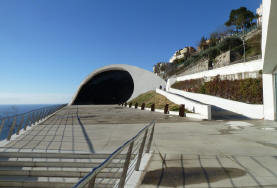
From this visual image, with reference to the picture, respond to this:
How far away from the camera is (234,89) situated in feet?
56.1

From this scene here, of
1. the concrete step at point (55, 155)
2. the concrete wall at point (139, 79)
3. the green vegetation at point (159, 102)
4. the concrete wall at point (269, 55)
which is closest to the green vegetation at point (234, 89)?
the concrete wall at point (269, 55)

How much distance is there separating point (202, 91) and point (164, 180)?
20.3 meters

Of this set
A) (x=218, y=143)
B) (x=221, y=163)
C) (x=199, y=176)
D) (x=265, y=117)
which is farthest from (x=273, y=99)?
A: (x=199, y=176)

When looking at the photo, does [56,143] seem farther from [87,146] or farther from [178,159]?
[178,159]

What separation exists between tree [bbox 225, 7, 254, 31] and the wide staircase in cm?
5811

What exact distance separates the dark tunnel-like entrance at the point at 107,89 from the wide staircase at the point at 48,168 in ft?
126

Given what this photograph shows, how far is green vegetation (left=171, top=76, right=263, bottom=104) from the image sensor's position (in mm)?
14355

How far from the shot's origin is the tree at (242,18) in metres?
52.8

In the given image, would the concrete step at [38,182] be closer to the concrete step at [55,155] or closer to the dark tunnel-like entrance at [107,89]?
the concrete step at [55,155]

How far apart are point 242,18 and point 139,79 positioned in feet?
116

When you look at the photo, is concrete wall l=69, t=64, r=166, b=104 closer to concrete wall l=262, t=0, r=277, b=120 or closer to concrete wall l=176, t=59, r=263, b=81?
concrete wall l=176, t=59, r=263, b=81

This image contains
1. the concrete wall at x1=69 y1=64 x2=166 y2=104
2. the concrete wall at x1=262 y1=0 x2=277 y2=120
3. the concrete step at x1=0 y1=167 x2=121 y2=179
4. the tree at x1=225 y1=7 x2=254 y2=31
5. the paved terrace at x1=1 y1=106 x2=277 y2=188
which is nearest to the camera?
the paved terrace at x1=1 y1=106 x2=277 y2=188

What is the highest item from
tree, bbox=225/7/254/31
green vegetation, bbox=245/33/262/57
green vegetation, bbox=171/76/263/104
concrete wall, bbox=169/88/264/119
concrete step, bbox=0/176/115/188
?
tree, bbox=225/7/254/31

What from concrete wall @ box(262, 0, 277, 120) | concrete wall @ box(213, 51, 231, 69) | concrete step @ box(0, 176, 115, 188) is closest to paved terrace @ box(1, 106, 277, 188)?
concrete step @ box(0, 176, 115, 188)
